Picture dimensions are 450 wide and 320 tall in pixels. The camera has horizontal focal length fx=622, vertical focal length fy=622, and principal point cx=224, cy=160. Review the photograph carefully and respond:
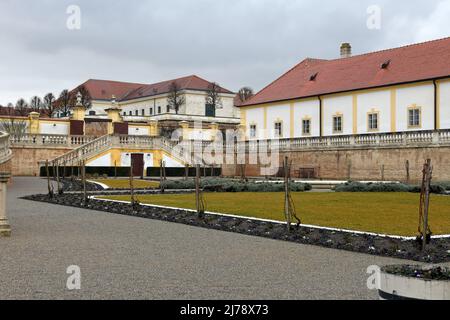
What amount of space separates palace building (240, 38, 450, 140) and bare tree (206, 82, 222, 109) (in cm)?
5040

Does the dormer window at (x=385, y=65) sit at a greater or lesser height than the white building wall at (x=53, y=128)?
greater

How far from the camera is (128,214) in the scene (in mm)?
19703

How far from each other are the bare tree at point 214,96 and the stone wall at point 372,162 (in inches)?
2582

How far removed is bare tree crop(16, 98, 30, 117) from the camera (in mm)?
100500

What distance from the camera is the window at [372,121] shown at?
49969mm

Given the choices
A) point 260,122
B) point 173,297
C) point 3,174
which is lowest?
point 173,297

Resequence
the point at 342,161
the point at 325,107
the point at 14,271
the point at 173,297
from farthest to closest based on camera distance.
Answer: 1. the point at 325,107
2. the point at 342,161
3. the point at 14,271
4. the point at 173,297

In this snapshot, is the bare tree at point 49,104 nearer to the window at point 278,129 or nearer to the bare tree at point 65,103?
the bare tree at point 65,103

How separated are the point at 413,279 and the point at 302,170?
42436 mm

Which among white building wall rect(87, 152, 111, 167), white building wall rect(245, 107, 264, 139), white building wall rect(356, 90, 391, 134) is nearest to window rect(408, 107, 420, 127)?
white building wall rect(356, 90, 391, 134)

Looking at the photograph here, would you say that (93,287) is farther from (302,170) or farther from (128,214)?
(302,170)

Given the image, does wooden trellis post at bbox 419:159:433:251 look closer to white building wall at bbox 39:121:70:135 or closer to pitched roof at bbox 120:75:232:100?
white building wall at bbox 39:121:70:135

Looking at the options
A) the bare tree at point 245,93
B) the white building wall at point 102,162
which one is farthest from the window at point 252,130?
the bare tree at point 245,93

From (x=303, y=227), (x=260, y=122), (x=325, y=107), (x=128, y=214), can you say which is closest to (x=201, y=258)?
(x=303, y=227)
